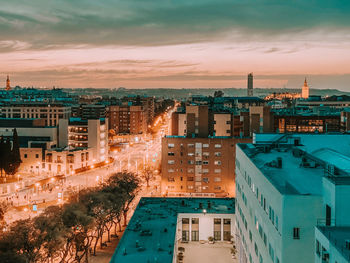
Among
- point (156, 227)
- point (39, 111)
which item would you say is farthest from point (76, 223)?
point (39, 111)

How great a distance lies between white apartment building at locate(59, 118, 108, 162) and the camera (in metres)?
72.1

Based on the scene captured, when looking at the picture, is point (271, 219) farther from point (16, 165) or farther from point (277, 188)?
point (16, 165)

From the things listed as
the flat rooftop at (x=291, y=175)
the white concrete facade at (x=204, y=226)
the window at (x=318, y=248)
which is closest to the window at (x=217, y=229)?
the white concrete facade at (x=204, y=226)

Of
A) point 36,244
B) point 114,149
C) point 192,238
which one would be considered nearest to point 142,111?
point 114,149

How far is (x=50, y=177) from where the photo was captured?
206 feet

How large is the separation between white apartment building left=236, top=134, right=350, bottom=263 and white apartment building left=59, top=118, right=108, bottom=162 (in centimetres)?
4523

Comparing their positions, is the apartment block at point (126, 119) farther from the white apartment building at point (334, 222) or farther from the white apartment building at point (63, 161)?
the white apartment building at point (334, 222)

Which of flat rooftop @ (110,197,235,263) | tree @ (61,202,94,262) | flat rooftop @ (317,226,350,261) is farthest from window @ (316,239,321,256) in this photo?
tree @ (61,202,94,262)

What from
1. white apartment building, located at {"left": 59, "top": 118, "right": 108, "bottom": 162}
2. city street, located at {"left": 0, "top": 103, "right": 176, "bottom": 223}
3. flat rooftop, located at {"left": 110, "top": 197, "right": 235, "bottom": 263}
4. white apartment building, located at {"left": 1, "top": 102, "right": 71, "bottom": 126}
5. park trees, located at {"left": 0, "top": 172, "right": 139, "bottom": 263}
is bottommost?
city street, located at {"left": 0, "top": 103, "right": 176, "bottom": 223}

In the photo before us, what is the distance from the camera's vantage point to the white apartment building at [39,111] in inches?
4107

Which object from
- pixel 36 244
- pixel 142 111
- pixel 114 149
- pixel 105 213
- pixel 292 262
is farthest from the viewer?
pixel 142 111

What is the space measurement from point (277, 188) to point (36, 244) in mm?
14626

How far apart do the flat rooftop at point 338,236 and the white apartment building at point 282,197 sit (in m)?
1.19

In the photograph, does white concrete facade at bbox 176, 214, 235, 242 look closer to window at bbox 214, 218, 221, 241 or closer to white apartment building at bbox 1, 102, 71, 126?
window at bbox 214, 218, 221, 241
